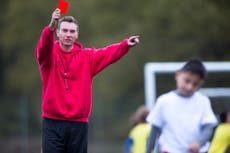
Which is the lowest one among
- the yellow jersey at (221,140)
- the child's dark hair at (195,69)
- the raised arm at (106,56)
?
the yellow jersey at (221,140)

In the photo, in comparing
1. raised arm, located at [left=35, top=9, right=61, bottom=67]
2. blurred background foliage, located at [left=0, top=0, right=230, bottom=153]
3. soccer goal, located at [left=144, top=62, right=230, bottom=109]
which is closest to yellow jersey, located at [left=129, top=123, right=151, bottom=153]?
soccer goal, located at [left=144, top=62, right=230, bottom=109]

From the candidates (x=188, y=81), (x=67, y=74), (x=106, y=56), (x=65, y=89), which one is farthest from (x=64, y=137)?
(x=188, y=81)

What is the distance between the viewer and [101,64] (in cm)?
788

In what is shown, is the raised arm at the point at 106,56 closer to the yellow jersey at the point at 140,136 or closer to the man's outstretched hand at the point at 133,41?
the man's outstretched hand at the point at 133,41

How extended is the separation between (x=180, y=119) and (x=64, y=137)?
3.42ft

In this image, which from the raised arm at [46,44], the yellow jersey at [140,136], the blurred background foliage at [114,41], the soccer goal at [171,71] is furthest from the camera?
the blurred background foliage at [114,41]

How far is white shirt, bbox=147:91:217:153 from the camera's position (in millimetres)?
7586

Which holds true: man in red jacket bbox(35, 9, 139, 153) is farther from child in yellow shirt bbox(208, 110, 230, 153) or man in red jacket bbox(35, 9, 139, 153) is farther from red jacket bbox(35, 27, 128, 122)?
child in yellow shirt bbox(208, 110, 230, 153)

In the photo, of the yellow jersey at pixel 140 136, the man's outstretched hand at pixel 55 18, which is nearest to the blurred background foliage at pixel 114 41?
the yellow jersey at pixel 140 136

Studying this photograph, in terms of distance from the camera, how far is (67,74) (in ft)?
25.3

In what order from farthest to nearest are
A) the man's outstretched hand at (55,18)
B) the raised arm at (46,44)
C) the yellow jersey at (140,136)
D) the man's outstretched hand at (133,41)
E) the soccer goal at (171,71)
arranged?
the soccer goal at (171,71) → the yellow jersey at (140,136) → the man's outstretched hand at (133,41) → the raised arm at (46,44) → the man's outstretched hand at (55,18)

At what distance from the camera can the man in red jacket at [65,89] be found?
765 cm

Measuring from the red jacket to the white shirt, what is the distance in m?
0.63

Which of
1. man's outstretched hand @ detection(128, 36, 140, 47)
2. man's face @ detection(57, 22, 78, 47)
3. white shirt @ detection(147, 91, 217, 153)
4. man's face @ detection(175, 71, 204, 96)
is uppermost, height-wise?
man's face @ detection(57, 22, 78, 47)
